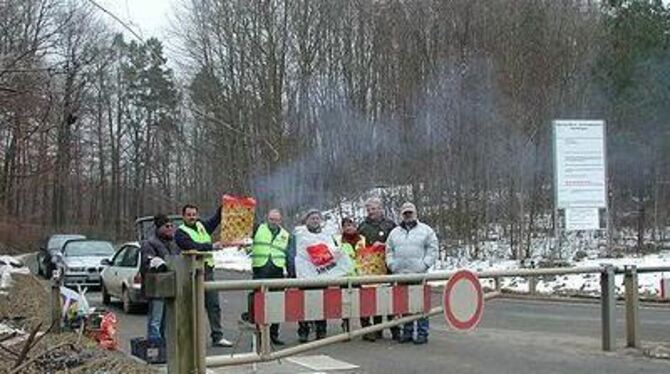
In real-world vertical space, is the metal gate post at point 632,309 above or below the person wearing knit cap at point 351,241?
below

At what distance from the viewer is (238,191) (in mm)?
41250

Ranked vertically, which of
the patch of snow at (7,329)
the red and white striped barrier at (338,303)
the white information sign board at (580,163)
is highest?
the white information sign board at (580,163)

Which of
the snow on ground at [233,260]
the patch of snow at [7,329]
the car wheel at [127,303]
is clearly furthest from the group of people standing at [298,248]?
the snow on ground at [233,260]

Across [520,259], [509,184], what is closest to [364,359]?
[520,259]

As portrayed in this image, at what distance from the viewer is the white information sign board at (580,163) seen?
2341 centimetres

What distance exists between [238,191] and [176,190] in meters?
31.5

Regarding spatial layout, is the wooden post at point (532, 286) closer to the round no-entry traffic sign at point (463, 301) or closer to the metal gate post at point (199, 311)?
the round no-entry traffic sign at point (463, 301)

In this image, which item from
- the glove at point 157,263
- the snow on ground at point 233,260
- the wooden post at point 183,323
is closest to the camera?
the wooden post at point 183,323

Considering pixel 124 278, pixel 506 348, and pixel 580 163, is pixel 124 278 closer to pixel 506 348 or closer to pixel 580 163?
pixel 506 348

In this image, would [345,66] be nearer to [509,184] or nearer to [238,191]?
[238,191]

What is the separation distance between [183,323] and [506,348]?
644 centimetres

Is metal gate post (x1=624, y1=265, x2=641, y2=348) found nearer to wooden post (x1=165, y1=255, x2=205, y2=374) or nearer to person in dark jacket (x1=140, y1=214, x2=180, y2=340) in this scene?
person in dark jacket (x1=140, y1=214, x2=180, y2=340)

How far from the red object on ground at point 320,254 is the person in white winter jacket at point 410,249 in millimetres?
967

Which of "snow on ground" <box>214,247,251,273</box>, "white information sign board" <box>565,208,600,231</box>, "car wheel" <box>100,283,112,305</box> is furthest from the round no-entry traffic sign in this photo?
"snow on ground" <box>214,247,251,273</box>
